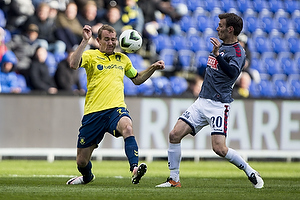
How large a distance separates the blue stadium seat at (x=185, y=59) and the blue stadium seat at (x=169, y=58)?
152mm

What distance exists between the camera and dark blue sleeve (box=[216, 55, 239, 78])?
7277 mm

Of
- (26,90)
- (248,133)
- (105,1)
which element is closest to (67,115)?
(26,90)

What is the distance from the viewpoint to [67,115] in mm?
13539

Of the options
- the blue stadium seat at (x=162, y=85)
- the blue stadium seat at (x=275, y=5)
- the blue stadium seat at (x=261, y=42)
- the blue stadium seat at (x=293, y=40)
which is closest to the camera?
the blue stadium seat at (x=162, y=85)

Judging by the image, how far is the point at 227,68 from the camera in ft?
24.1

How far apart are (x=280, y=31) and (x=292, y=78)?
91.2 inches

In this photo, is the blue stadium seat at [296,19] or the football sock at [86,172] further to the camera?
the blue stadium seat at [296,19]

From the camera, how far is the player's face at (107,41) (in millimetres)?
7672

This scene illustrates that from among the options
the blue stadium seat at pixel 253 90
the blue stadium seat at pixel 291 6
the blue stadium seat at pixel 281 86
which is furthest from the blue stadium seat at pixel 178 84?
the blue stadium seat at pixel 291 6

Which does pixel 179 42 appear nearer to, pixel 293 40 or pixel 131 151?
pixel 293 40

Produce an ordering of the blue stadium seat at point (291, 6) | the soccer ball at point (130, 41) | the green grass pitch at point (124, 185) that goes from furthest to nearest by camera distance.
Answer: the blue stadium seat at point (291, 6)
the soccer ball at point (130, 41)
the green grass pitch at point (124, 185)

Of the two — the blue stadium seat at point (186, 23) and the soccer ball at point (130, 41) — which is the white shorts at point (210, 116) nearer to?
the soccer ball at point (130, 41)

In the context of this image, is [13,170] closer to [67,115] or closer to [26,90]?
[67,115]

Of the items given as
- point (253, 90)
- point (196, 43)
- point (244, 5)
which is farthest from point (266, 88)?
point (244, 5)
